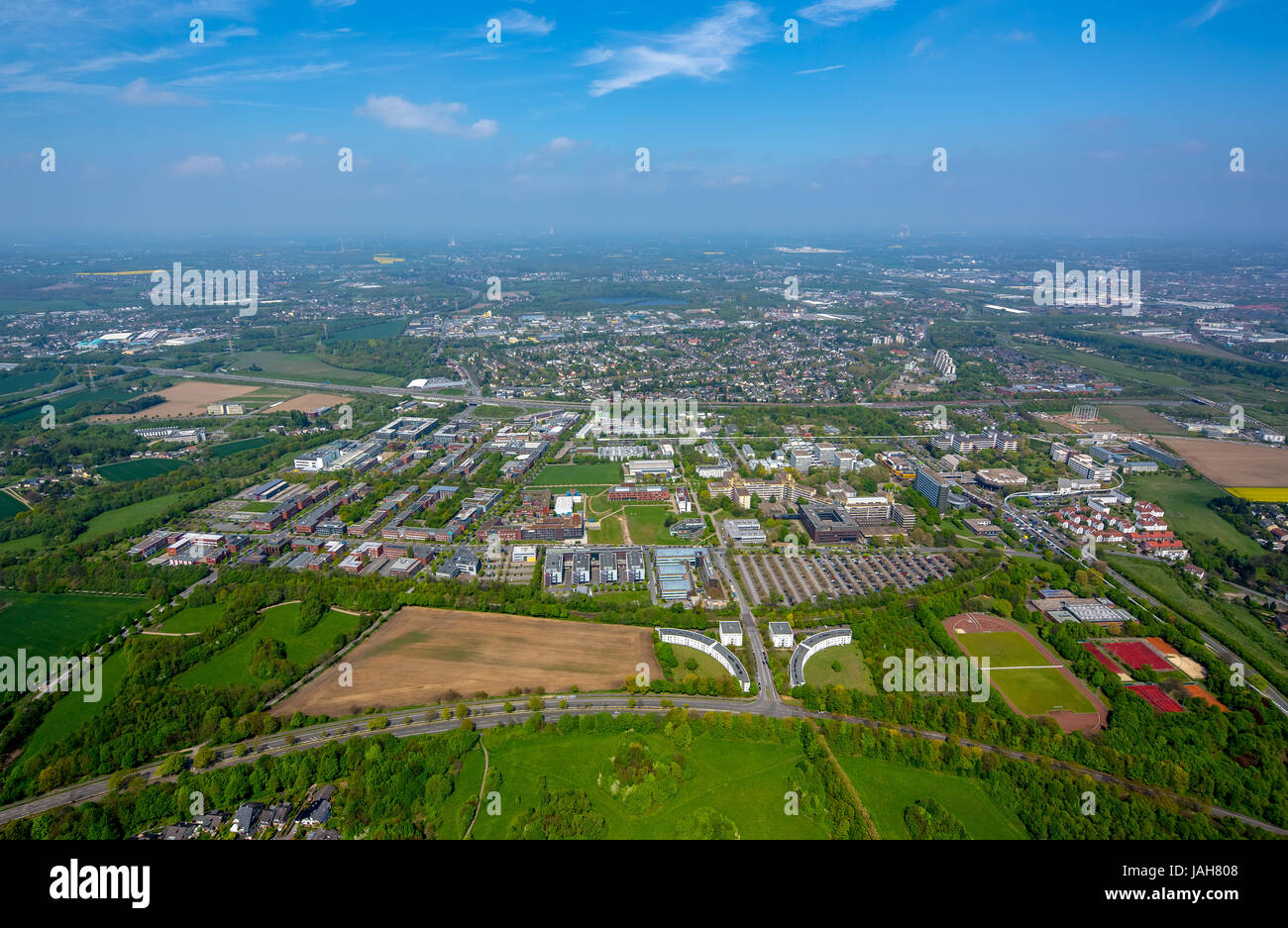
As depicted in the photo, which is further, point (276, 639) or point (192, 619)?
point (192, 619)

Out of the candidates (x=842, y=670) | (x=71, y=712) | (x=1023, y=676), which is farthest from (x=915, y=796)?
(x=71, y=712)

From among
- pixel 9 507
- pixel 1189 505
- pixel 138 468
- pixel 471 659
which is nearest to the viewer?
pixel 471 659

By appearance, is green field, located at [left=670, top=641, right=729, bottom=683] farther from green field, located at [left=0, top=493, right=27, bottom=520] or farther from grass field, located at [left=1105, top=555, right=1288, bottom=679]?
green field, located at [left=0, top=493, right=27, bottom=520]

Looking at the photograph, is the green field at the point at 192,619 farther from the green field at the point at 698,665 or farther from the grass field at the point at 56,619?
the green field at the point at 698,665

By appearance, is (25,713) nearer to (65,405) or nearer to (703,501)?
(703,501)

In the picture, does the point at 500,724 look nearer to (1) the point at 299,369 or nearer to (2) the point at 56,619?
(2) the point at 56,619

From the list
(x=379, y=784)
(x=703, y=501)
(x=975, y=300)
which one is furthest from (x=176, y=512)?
(x=975, y=300)

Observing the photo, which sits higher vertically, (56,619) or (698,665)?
(56,619)

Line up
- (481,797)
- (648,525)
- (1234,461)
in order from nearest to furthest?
(481,797)
(648,525)
(1234,461)
